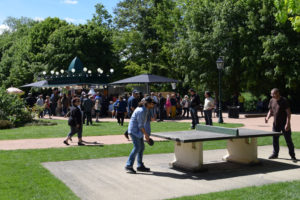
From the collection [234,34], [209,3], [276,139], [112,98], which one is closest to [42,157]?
[276,139]

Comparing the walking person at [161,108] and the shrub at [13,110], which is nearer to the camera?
the shrub at [13,110]

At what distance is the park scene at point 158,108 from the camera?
22.6 ft

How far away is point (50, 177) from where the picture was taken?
7.12m

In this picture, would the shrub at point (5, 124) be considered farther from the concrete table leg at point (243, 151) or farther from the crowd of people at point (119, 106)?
the concrete table leg at point (243, 151)

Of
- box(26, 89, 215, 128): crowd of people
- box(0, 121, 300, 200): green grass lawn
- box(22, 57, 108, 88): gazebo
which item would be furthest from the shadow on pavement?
box(22, 57, 108, 88): gazebo

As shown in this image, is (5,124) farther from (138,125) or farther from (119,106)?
(138,125)

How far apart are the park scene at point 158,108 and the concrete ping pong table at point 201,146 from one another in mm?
30

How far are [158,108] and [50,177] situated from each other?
1525cm

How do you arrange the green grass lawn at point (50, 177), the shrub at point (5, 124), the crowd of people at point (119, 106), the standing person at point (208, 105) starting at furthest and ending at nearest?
the shrub at point (5, 124) < the crowd of people at point (119, 106) < the standing person at point (208, 105) < the green grass lawn at point (50, 177)

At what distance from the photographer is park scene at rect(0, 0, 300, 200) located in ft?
22.6

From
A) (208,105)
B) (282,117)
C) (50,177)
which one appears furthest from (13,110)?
(282,117)

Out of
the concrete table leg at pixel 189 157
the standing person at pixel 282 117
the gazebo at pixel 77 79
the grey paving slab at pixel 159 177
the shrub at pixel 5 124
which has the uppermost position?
the gazebo at pixel 77 79

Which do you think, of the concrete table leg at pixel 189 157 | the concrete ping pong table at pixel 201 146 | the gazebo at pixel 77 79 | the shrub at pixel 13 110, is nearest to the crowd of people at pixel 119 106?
the shrub at pixel 13 110

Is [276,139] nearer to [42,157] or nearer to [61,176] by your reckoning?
[61,176]
